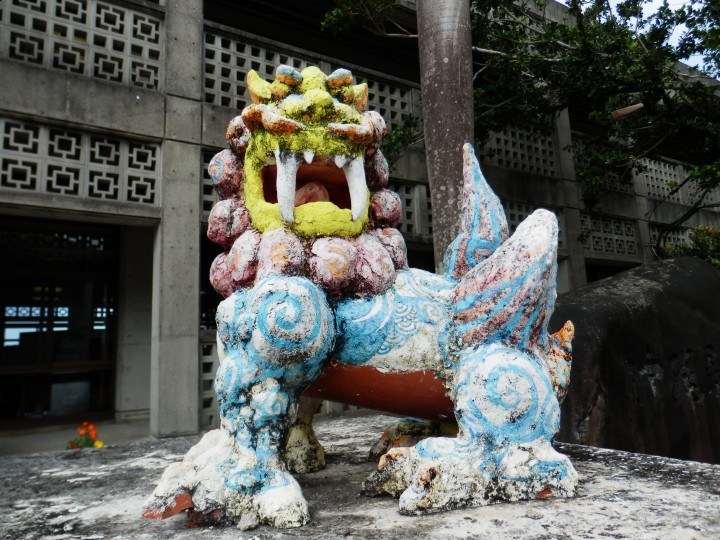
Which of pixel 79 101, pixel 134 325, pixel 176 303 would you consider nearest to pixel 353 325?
pixel 176 303

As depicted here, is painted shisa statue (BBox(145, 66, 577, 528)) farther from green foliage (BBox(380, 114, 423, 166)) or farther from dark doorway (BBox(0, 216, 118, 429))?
dark doorway (BBox(0, 216, 118, 429))

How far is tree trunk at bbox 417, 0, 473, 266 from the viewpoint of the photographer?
3.91 m

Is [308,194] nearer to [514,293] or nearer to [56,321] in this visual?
[514,293]

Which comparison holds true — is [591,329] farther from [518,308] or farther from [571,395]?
[518,308]

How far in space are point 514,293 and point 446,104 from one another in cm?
259

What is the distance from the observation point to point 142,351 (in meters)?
6.35

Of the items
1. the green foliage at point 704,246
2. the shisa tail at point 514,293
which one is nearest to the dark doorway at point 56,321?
the shisa tail at point 514,293

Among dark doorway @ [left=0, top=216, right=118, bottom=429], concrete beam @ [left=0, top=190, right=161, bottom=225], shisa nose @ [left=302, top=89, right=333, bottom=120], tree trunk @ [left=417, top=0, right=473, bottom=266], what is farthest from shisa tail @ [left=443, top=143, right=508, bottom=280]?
dark doorway @ [left=0, top=216, right=118, bottom=429]

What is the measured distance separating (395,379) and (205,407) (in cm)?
342

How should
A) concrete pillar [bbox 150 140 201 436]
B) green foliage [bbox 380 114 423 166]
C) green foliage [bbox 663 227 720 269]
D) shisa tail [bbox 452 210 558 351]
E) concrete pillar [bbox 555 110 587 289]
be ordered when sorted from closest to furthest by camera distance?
shisa tail [bbox 452 210 558 351], concrete pillar [bbox 150 140 201 436], green foliage [bbox 380 114 423 166], green foliage [bbox 663 227 720 269], concrete pillar [bbox 555 110 587 289]

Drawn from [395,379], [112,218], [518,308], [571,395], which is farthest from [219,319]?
[112,218]

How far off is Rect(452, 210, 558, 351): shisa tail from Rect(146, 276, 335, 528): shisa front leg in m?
0.51

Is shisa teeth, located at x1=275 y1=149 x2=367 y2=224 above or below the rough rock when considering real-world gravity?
above

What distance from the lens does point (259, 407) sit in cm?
169
